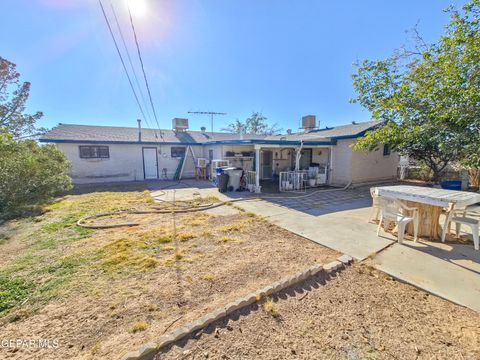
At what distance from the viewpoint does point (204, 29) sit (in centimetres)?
685

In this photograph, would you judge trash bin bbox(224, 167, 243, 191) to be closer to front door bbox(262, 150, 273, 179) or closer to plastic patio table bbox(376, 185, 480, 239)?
front door bbox(262, 150, 273, 179)

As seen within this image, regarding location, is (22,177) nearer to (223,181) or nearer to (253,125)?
(223,181)

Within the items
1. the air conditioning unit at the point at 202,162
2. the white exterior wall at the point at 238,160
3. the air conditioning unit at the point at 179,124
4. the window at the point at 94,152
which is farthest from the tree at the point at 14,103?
the white exterior wall at the point at 238,160

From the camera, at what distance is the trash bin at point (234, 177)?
9.23m

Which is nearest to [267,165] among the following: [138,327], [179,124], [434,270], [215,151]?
[215,151]

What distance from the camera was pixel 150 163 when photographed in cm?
1340

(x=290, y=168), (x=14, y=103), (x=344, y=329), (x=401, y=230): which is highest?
(x=14, y=103)

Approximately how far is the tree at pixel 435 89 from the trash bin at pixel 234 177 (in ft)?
16.5

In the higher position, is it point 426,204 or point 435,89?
point 435,89

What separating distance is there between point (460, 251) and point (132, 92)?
11146mm

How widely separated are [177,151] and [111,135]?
13.5ft

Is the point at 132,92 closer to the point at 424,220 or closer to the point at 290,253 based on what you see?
the point at 290,253

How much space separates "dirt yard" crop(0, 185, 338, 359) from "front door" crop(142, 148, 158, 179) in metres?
8.27

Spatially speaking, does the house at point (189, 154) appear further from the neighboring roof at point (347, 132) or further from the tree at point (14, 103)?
the tree at point (14, 103)
